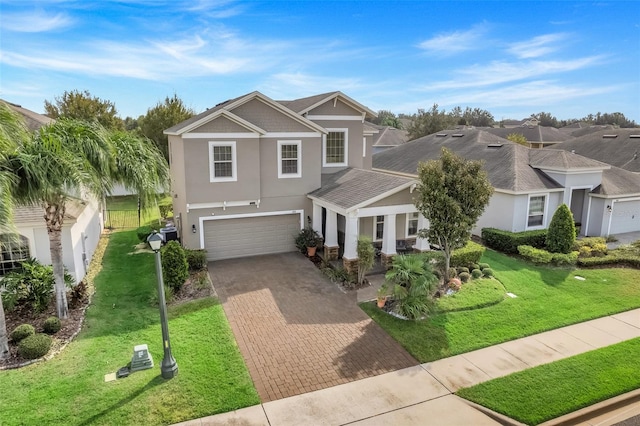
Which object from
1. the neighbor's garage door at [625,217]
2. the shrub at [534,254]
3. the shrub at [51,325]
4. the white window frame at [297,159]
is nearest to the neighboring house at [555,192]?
the neighbor's garage door at [625,217]

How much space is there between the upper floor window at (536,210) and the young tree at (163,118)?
28921 mm

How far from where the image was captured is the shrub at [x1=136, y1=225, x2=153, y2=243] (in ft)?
66.6

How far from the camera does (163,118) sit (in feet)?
116

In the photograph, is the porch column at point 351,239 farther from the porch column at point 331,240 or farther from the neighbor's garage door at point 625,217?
the neighbor's garage door at point 625,217

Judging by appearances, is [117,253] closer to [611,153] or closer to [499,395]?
[499,395]

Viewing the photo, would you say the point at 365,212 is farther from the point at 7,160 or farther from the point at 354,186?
the point at 7,160

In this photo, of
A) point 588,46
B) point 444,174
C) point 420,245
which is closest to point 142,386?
point 444,174

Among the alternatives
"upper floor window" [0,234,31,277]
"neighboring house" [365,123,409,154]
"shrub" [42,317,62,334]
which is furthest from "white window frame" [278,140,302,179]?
"neighboring house" [365,123,409,154]

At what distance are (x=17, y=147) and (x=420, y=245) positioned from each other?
1391 centimetres

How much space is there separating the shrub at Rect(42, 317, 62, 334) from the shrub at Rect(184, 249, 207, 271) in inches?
218

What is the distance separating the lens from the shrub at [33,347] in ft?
31.2

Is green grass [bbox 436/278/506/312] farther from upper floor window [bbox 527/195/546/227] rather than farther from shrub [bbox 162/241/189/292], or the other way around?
shrub [bbox 162/241/189/292]

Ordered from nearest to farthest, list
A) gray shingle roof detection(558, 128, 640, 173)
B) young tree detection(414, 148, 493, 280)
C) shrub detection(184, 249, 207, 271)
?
1. young tree detection(414, 148, 493, 280)
2. shrub detection(184, 249, 207, 271)
3. gray shingle roof detection(558, 128, 640, 173)

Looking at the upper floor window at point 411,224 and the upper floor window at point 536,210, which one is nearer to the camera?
the upper floor window at point 411,224
